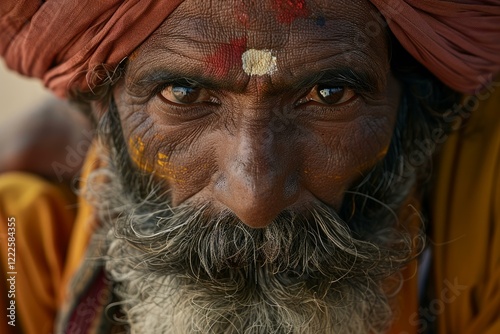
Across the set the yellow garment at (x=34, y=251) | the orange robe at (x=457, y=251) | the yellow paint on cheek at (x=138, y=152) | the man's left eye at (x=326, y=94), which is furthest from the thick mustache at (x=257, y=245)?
the yellow garment at (x=34, y=251)

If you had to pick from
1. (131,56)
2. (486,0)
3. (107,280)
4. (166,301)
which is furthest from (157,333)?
(486,0)

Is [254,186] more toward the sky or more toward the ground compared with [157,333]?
more toward the sky

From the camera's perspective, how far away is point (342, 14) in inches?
60.3

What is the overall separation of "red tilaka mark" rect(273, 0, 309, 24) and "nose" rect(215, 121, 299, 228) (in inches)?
9.0

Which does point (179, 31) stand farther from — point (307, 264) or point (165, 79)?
point (307, 264)

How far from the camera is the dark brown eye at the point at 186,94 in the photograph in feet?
5.17

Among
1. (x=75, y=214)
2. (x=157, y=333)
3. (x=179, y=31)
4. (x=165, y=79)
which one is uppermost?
(x=179, y=31)

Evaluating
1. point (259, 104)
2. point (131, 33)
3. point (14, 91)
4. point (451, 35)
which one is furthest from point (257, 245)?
point (14, 91)

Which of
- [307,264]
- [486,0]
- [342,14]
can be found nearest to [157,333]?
[307,264]

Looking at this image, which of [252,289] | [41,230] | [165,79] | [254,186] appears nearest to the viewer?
[254,186]

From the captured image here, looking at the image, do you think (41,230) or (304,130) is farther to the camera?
(41,230)

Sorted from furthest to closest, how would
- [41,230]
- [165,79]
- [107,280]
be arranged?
1. [41,230]
2. [107,280]
3. [165,79]

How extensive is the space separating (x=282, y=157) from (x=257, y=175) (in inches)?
3.3

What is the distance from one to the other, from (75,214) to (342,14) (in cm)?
127
